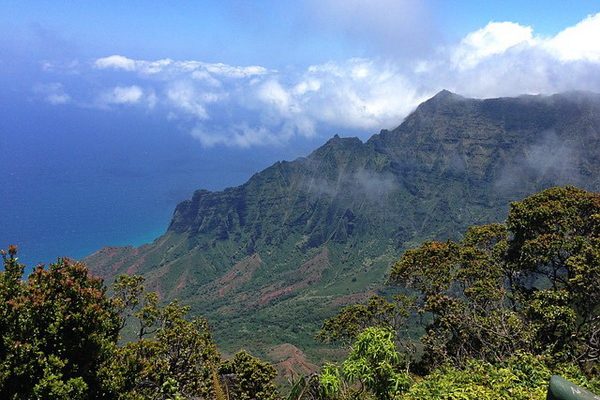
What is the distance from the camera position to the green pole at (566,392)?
6047mm

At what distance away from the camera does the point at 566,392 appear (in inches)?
247

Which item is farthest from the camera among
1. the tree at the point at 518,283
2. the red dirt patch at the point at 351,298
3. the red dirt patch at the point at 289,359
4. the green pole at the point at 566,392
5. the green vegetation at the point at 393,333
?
the red dirt patch at the point at 351,298

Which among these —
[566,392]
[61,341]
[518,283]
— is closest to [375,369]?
[566,392]

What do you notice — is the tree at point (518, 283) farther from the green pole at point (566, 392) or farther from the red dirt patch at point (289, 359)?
the red dirt patch at point (289, 359)

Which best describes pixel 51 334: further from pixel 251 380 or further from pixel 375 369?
pixel 251 380

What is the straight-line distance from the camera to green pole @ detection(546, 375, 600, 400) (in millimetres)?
6047

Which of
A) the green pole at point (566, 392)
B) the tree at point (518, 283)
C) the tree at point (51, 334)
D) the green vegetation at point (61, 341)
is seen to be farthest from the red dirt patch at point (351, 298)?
the green pole at point (566, 392)

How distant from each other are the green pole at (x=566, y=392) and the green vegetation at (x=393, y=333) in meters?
5.32

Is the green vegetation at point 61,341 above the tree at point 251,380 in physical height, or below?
above

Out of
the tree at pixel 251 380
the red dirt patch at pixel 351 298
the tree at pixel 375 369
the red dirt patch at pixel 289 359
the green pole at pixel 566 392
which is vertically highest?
the green pole at pixel 566 392

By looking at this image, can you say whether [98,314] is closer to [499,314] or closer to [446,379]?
[446,379]

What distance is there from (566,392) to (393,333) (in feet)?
47.7

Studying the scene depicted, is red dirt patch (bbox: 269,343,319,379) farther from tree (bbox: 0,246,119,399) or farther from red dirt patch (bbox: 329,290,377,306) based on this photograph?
tree (bbox: 0,246,119,399)

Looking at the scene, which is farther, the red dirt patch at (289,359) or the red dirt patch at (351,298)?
the red dirt patch at (351,298)
